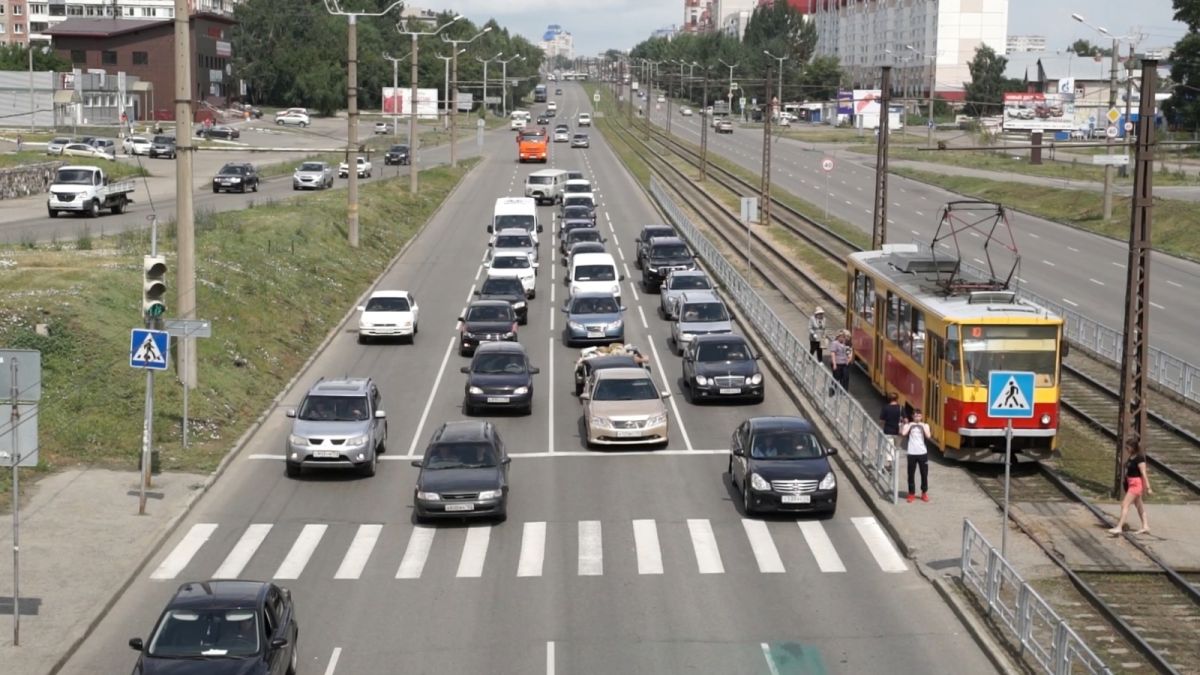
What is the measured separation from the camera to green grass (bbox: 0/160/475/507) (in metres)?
29.9

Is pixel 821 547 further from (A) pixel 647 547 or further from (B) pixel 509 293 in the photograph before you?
(B) pixel 509 293

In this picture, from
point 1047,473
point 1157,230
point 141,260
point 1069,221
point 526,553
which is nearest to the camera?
point 526,553

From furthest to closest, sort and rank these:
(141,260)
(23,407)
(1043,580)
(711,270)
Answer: (711,270) < (141,260) < (1043,580) < (23,407)

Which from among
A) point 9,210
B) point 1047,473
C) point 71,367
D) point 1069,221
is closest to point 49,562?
point 71,367

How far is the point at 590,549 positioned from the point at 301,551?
4.66m

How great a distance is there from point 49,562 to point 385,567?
16.6 feet

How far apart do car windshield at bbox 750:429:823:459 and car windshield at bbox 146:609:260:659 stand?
11.7 metres

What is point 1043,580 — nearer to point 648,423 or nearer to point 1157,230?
point 648,423

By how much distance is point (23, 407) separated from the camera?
1967cm

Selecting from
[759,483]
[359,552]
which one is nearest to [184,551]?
[359,552]

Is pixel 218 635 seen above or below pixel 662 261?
below

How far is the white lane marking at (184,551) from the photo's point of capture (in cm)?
2233

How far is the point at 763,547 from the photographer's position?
23578 millimetres

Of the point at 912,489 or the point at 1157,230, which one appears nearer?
the point at 912,489
